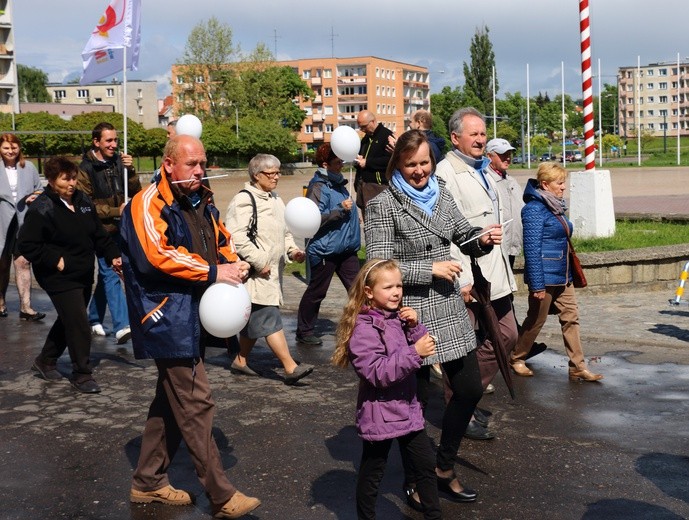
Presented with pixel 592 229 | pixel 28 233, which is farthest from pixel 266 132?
pixel 28 233

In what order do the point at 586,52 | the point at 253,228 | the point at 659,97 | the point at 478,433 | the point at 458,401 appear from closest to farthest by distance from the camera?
the point at 458,401 < the point at 478,433 < the point at 253,228 < the point at 586,52 < the point at 659,97

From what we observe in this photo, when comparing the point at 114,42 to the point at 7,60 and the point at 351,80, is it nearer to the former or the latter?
the point at 7,60

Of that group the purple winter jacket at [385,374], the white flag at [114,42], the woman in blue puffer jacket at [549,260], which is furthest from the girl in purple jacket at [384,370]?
the white flag at [114,42]

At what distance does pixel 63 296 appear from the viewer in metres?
7.84

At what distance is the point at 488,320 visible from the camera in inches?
228

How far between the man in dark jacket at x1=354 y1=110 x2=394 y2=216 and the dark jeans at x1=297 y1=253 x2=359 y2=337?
1387 mm

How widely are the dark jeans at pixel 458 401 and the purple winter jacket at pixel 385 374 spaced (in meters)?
0.66

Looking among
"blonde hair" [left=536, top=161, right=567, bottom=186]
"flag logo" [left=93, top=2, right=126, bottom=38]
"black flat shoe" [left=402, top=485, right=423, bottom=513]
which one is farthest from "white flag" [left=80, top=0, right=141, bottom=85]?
"black flat shoe" [left=402, top=485, right=423, bottom=513]

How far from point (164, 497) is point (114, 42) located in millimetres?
7237

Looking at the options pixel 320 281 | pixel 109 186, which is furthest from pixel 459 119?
pixel 109 186

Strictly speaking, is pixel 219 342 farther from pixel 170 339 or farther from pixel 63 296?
pixel 170 339

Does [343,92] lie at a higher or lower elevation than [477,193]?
higher

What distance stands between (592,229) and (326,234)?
5390 millimetres

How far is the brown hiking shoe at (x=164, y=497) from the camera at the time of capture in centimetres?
540
